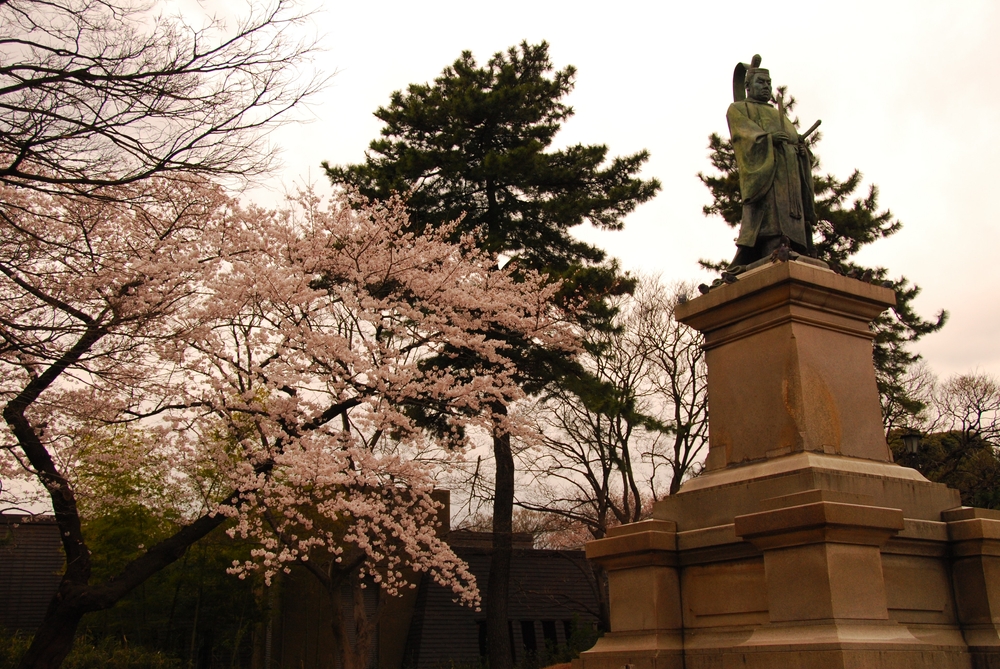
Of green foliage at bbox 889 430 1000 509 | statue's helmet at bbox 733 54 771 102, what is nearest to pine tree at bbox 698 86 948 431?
green foliage at bbox 889 430 1000 509

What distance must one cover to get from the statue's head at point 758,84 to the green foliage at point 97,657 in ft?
54.0

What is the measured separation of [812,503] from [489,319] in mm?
11748

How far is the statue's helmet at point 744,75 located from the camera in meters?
8.75

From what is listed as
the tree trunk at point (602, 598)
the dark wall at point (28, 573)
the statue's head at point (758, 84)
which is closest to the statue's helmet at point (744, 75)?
the statue's head at point (758, 84)

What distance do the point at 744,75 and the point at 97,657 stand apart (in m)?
16.7

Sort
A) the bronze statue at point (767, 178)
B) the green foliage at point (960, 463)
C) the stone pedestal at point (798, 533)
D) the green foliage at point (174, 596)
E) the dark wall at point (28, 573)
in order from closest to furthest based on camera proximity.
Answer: the stone pedestal at point (798, 533) → the bronze statue at point (767, 178) → the green foliage at point (960, 463) → the green foliage at point (174, 596) → the dark wall at point (28, 573)

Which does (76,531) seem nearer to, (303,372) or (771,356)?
(303,372)

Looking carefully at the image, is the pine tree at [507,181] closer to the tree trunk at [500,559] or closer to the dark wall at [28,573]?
the tree trunk at [500,559]

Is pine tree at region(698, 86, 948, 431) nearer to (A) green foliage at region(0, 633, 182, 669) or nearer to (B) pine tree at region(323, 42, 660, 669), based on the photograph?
(B) pine tree at region(323, 42, 660, 669)

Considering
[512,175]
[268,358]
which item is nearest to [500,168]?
[512,175]

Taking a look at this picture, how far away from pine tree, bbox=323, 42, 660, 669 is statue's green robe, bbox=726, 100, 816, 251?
1066 cm

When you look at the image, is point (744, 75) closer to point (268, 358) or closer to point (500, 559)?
point (268, 358)

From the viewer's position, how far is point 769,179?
8.30 meters

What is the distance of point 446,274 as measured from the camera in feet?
54.5
